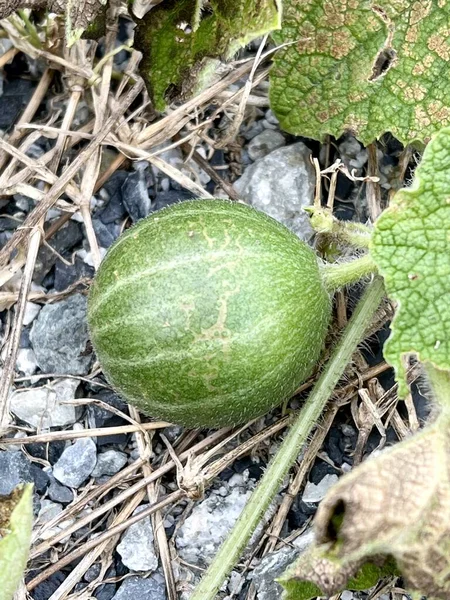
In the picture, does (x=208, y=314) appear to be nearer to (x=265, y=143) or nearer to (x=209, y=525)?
(x=209, y=525)

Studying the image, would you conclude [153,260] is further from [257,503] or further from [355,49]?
[355,49]

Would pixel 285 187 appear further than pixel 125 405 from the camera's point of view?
Yes

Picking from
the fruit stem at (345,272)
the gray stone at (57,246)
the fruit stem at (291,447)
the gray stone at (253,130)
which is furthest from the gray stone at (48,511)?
the gray stone at (253,130)

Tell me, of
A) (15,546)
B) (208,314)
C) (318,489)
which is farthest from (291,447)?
(15,546)

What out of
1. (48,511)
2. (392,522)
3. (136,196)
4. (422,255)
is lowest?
(48,511)

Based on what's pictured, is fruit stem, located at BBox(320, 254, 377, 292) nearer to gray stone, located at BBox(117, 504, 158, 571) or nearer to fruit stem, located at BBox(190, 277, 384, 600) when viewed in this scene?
fruit stem, located at BBox(190, 277, 384, 600)

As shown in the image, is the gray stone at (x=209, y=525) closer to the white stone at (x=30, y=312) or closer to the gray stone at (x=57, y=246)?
the white stone at (x=30, y=312)

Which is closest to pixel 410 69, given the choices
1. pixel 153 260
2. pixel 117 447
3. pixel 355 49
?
pixel 355 49

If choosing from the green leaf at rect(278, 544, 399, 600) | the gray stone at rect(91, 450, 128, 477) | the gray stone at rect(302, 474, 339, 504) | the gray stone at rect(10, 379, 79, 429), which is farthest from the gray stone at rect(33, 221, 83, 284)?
the green leaf at rect(278, 544, 399, 600)
